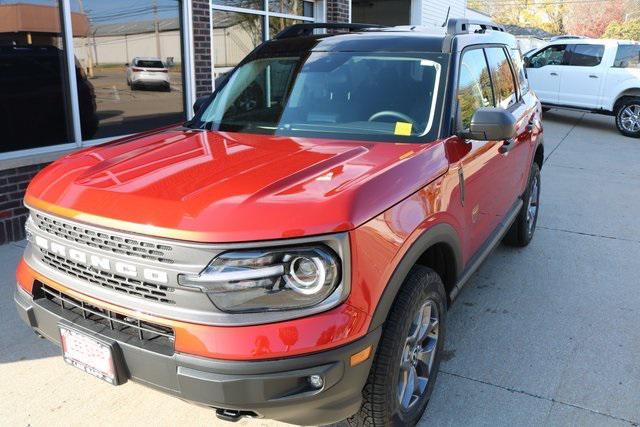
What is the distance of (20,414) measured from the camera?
285 centimetres

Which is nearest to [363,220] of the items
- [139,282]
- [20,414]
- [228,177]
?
[228,177]

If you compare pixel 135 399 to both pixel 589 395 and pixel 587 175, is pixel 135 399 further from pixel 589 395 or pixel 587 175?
pixel 587 175

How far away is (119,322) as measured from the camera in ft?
7.38

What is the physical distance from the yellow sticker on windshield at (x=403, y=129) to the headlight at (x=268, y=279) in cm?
118

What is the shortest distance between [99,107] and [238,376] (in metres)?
5.10

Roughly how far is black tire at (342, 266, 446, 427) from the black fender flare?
0.07m

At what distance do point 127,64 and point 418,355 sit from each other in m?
5.27

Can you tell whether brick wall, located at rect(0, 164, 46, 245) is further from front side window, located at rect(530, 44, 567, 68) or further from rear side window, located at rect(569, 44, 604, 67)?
front side window, located at rect(530, 44, 567, 68)

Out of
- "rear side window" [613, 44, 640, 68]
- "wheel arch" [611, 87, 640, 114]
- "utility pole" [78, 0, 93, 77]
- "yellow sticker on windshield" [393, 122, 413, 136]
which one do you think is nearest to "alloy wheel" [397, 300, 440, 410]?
"yellow sticker on windshield" [393, 122, 413, 136]

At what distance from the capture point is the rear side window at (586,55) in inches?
512

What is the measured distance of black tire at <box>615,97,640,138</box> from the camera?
40.4ft

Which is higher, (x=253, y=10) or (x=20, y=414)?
(x=253, y=10)

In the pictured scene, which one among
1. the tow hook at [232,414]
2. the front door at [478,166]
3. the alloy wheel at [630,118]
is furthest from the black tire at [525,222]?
the alloy wheel at [630,118]

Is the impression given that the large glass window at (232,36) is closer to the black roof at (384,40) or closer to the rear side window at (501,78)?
the black roof at (384,40)
